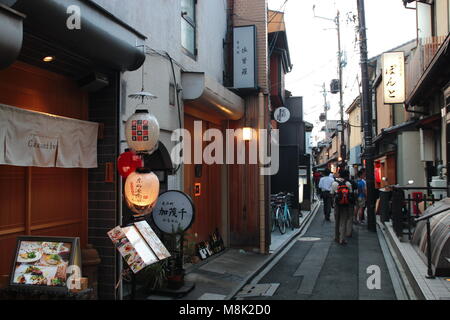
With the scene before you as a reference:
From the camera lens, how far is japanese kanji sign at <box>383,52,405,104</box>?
18.1m

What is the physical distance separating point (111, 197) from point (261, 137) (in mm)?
6480

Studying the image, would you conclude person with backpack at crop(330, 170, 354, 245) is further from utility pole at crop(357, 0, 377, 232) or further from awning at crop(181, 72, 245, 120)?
utility pole at crop(357, 0, 377, 232)

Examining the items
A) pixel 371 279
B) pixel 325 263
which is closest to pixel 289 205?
pixel 325 263

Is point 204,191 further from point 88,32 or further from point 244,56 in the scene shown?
point 88,32

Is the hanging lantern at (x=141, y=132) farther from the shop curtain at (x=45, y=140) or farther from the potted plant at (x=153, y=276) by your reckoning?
the potted plant at (x=153, y=276)

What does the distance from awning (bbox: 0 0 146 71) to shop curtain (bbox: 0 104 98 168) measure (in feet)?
3.52

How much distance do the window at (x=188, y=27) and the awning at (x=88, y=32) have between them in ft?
12.9

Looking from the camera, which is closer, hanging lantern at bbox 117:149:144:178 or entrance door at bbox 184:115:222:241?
hanging lantern at bbox 117:149:144:178

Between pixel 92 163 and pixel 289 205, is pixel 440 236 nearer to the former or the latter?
pixel 92 163

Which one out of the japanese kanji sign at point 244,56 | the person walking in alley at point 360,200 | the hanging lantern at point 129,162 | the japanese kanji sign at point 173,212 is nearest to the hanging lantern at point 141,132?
the hanging lantern at point 129,162

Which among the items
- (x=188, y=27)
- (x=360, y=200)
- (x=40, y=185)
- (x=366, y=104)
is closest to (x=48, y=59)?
(x=40, y=185)

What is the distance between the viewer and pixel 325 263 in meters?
10.9

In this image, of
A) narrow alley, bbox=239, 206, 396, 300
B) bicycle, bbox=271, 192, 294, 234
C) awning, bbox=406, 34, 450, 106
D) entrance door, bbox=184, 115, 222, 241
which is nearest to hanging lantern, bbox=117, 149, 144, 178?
narrow alley, bbox=239, 206, 396, 300

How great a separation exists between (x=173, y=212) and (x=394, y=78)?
46.0 ft
